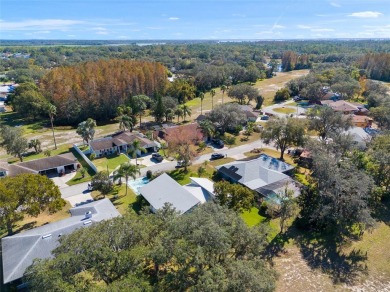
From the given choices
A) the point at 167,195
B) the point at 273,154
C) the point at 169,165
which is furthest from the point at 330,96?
the point at 167,195

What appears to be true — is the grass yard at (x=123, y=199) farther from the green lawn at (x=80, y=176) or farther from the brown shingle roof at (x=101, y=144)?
the brown shingle roof at (x=101, y=144)

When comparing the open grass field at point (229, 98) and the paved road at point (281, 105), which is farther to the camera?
the open grass field at point (229, 98)

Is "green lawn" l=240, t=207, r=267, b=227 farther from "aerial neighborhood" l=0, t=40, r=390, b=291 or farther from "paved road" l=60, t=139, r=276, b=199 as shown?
"paved road" l=60, t=139, r=276, b=199

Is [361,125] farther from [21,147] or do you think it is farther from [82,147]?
[21,147]

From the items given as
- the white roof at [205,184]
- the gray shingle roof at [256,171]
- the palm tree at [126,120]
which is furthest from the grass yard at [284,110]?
the white roof at [205,184]

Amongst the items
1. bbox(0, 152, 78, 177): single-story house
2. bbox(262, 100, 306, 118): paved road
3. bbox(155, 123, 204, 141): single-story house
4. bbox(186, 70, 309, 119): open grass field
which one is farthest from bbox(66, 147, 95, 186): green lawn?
bbox(262, 100, 306, 118): paved road

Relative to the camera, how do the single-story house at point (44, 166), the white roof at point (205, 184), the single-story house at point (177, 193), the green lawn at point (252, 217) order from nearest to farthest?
the single-story house at point (177, 193) → the green lawn at point (252, 217) → the white roof at point (205, 184) → the single-story house at point (44, 166)

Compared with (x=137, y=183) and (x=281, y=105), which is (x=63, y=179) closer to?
(x=137, y=183)

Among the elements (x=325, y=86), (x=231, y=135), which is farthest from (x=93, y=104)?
(x=325, y=86)
